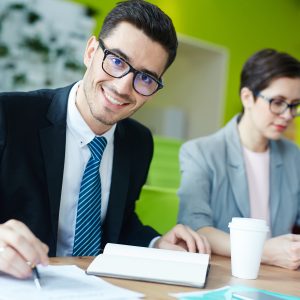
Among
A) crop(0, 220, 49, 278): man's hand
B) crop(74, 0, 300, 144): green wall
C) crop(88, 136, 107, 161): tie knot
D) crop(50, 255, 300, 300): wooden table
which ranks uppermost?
crop(74, 0, 300, 144): green wall

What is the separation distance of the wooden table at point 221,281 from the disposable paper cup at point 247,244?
0.08ft

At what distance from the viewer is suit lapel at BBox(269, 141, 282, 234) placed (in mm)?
2314

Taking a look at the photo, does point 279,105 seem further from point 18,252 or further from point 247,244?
point 18,252

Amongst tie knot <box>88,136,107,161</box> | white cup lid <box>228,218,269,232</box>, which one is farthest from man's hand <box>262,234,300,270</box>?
tie knot <box>88,136,107,161</box>

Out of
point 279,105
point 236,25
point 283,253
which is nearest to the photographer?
point 283,253

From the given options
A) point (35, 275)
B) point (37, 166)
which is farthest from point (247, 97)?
point (35, 275)

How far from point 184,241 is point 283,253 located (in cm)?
29

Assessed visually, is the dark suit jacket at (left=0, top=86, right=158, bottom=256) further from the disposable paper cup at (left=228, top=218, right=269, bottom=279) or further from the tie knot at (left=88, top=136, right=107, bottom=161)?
the disposable paper cup at (left=228, top=218, right=269, bottom=279)

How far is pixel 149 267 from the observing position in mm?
1166

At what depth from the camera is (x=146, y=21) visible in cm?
155

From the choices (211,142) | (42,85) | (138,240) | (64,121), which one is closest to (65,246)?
(138,240)

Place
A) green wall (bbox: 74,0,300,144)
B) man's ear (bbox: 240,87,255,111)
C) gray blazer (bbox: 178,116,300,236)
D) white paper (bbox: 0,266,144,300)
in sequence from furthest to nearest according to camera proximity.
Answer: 1. green wall (bbox: 74,0,300,144)
2. man's ear (bbox: 240,87,255,111)
3. gray blazer (bbox: 178,116,300,236)
4. white paper (bbox: 0,266,144,300)

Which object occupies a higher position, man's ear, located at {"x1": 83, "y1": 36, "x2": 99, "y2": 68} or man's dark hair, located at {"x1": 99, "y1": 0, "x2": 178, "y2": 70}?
man's dark hair, located at {"x1": 99, "y1": 0, "x2": 178, "y2": 70}

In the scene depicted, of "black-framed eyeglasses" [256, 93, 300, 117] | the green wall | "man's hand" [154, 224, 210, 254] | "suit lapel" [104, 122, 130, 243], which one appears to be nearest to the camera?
"man's hand" [154, 224, 210, 254]
